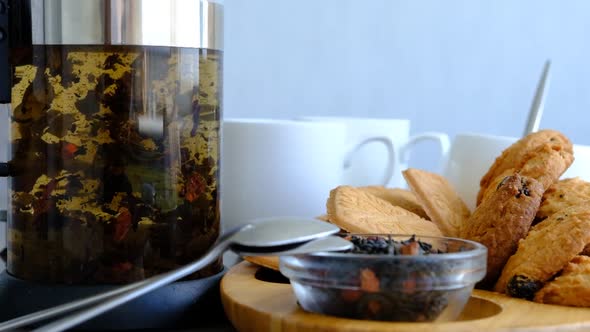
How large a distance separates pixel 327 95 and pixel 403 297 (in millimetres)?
1284

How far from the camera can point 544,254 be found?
55 centimetres

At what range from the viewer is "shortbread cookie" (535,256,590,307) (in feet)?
1.71

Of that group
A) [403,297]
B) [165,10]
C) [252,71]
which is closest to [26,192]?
[165,10]

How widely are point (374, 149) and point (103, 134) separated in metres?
0.58

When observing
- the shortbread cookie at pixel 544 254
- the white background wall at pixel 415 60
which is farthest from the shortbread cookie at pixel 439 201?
the white background wall at pixel 415 60

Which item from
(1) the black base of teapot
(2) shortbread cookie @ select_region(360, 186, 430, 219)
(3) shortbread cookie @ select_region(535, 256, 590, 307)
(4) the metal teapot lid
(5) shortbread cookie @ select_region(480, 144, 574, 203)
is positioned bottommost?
(1) the black base of teapot

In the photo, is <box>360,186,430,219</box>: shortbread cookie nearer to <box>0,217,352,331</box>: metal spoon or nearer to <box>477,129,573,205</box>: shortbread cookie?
<box>477,129,573,205</box>: shortbread cookie

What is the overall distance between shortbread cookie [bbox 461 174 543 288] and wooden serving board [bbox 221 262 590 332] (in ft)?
0.10

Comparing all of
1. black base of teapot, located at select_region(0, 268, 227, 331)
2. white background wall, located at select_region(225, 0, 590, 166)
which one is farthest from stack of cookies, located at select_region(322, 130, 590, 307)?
white background wall, located at select_region(225, 0, 590, 166)

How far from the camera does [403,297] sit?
0.47m

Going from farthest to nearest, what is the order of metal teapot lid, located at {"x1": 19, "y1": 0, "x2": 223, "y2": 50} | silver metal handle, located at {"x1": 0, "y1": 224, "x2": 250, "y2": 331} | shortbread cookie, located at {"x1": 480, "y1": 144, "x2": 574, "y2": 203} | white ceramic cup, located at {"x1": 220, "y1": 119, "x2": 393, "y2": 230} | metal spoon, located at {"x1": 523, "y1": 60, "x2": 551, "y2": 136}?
1. metal spoon, located at {"x1": 523, "y1": 60, "x2": 551, "y2": 136}
2. white ceramic cup, located at {"x1": 220, "y1": 119, "x2": 393, "y2": 230}
3. shortbread cookie, located at {"x1": 480, "y1": 144, "x2": 574, "y2": 203}
4. metal teapot lid, located at {"x1": 19, "y1": 0, "x2": 223, "y2": 50}
5. silver metal handle, located at {"x1": 0, "y1": 224, "x2": 250, "y2": 331}

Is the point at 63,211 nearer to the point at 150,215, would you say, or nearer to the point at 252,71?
the point at 150,215

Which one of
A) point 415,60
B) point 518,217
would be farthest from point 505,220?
point 415,60

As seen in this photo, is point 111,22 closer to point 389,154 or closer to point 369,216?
point 369,216
